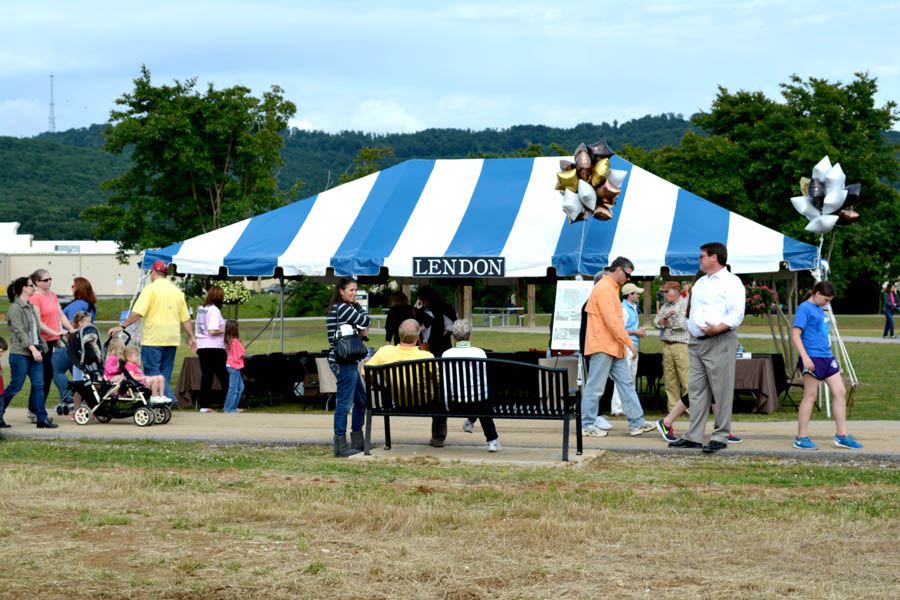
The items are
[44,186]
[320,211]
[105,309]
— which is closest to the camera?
[320,211]

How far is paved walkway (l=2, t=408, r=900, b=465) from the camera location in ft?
28.9

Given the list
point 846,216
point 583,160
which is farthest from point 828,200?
point 583,160

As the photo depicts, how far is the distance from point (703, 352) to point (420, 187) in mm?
7126

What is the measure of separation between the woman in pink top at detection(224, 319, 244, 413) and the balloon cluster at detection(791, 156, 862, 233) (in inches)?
279

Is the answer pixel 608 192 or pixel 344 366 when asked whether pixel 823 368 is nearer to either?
pixel 344 366

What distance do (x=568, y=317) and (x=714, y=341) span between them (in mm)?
3462

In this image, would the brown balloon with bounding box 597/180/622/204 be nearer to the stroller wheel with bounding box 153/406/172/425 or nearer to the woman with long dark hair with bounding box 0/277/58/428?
the stroller wheel with bounding box 153/406/172/425

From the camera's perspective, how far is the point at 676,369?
38.9 ft

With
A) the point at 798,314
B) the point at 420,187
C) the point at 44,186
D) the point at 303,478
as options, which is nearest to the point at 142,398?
the point at 303,478

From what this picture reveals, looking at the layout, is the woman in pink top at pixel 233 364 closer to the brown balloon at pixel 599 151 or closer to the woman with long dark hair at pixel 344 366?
the woman with long dark hair at pixel 344 366

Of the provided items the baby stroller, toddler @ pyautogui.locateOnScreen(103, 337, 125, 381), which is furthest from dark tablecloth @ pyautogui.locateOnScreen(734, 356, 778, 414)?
toddler @ pyautogui.locateOnScreen(103, 337, 125, 381)

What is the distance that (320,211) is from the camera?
1491 cm

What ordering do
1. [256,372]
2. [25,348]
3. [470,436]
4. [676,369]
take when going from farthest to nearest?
[256,372] → [676,369] → [25,348] → [470,436]

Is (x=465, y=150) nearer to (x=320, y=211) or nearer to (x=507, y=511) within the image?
(x=320, y=211)
